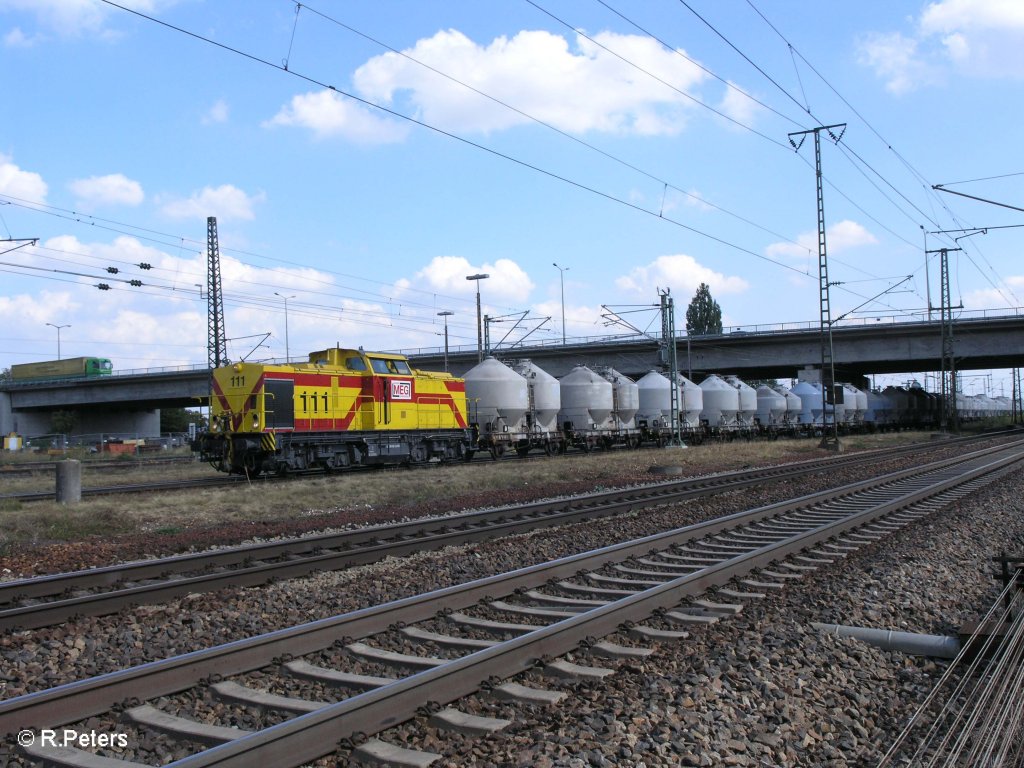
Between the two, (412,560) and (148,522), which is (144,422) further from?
(412,560)

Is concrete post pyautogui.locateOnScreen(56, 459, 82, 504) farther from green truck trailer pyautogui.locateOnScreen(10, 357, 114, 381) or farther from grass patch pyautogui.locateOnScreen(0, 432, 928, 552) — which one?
green truck trailer pyautogui.locateOnScreen(10, 357, 114, 381)

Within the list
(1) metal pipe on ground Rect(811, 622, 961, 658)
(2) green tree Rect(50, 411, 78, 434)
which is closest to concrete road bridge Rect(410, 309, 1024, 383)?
(2) green tree Rect(50, 411, 78, 434)

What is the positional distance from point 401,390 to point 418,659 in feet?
63.1

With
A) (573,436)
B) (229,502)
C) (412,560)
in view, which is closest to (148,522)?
(229,502)

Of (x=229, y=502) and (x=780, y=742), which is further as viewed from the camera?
(x=229, y=502)

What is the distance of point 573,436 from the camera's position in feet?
121

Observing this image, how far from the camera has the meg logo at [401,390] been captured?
2427 centimetres

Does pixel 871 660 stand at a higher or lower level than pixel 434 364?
lower

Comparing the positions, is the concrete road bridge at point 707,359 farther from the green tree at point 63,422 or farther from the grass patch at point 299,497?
the grass patch at point 299,497

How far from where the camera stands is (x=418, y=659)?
18.5 ft

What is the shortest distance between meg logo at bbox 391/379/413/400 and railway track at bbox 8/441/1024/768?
15.4 m

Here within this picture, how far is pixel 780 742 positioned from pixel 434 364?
65970mm

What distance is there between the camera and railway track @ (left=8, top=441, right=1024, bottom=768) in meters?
4.30

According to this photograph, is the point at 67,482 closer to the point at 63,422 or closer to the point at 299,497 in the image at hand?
the point at 299,497
